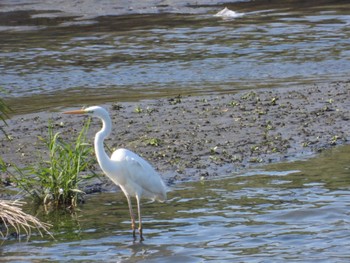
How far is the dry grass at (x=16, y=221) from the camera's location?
7.86 metres

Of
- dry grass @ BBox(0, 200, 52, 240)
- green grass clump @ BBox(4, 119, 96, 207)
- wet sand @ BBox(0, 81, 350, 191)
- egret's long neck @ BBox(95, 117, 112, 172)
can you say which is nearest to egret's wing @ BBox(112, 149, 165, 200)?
egret's long neck @ BBox(95, 117, 112, 172)

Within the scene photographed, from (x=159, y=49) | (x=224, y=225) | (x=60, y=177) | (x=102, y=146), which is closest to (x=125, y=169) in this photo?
(x=102, y=146)

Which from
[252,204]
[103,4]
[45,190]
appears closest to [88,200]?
[45,190]

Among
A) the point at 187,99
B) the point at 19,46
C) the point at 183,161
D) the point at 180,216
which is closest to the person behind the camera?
the point at 180,216

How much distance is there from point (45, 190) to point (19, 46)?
10.5m

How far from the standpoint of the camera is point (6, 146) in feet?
36.6

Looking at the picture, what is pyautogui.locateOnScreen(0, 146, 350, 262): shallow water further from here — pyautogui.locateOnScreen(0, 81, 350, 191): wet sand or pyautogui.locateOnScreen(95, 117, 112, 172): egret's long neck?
pyautogui.locateOnScreen(95, 117, 112, 172): egret's long neck

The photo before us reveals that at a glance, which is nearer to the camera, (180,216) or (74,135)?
(180,216)

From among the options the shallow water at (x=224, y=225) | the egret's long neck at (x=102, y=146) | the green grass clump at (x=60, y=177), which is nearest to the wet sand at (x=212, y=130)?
the shallow water at (x=224, y=225)

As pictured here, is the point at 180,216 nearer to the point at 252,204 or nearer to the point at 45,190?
the point at 252,204

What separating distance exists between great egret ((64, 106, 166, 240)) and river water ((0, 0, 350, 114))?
5.54 meters

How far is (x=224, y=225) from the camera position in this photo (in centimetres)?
830

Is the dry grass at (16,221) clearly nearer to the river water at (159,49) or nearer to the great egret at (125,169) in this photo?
the great egret at (125,169)

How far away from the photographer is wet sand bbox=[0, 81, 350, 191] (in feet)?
34.3
